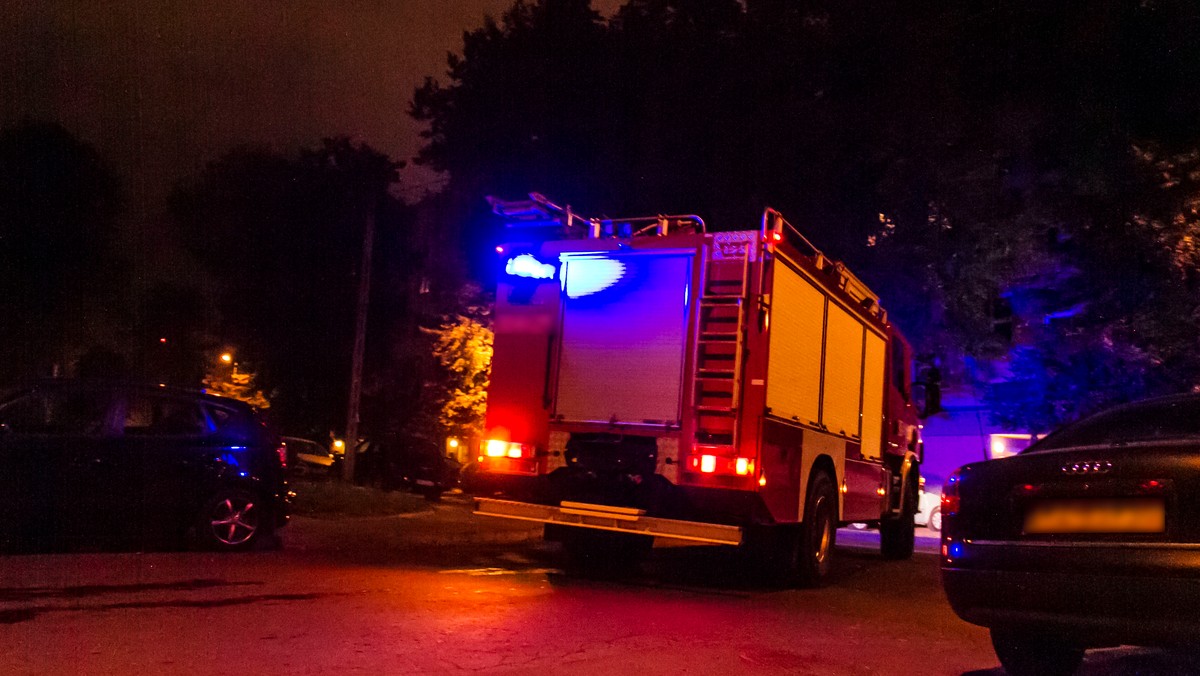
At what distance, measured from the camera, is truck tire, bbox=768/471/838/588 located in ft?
30.8

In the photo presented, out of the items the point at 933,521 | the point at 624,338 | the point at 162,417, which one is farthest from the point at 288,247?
the point at 624,338

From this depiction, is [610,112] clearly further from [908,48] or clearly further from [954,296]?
[954,296]

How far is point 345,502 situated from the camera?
15500 mm

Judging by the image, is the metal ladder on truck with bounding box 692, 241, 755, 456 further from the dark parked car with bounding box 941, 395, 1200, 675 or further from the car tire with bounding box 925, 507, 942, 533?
the car tire with bounding box 925, 507, 942, 533

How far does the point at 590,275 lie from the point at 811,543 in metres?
3.31

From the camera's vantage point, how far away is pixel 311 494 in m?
16.1

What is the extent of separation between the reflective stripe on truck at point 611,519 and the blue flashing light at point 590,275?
1.97 m

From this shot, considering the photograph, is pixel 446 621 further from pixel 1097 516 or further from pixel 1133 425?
pixel 1133 425

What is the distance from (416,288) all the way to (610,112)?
344 inches

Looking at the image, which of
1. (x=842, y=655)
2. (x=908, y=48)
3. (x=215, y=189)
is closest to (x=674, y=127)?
(x=908, y=48)

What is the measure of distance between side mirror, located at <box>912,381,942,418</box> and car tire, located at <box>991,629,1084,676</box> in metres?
9.06

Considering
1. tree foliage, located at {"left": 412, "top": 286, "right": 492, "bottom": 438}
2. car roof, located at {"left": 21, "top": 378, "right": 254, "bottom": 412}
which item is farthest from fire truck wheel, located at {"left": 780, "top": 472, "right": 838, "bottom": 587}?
tree foliage, located at {"left": 412, "top": 286, "right": 492, "bottom": 438}

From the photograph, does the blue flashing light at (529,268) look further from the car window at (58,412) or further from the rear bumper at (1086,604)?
the rear bumper at (1086,604)

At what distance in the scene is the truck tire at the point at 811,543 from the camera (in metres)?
9.38
